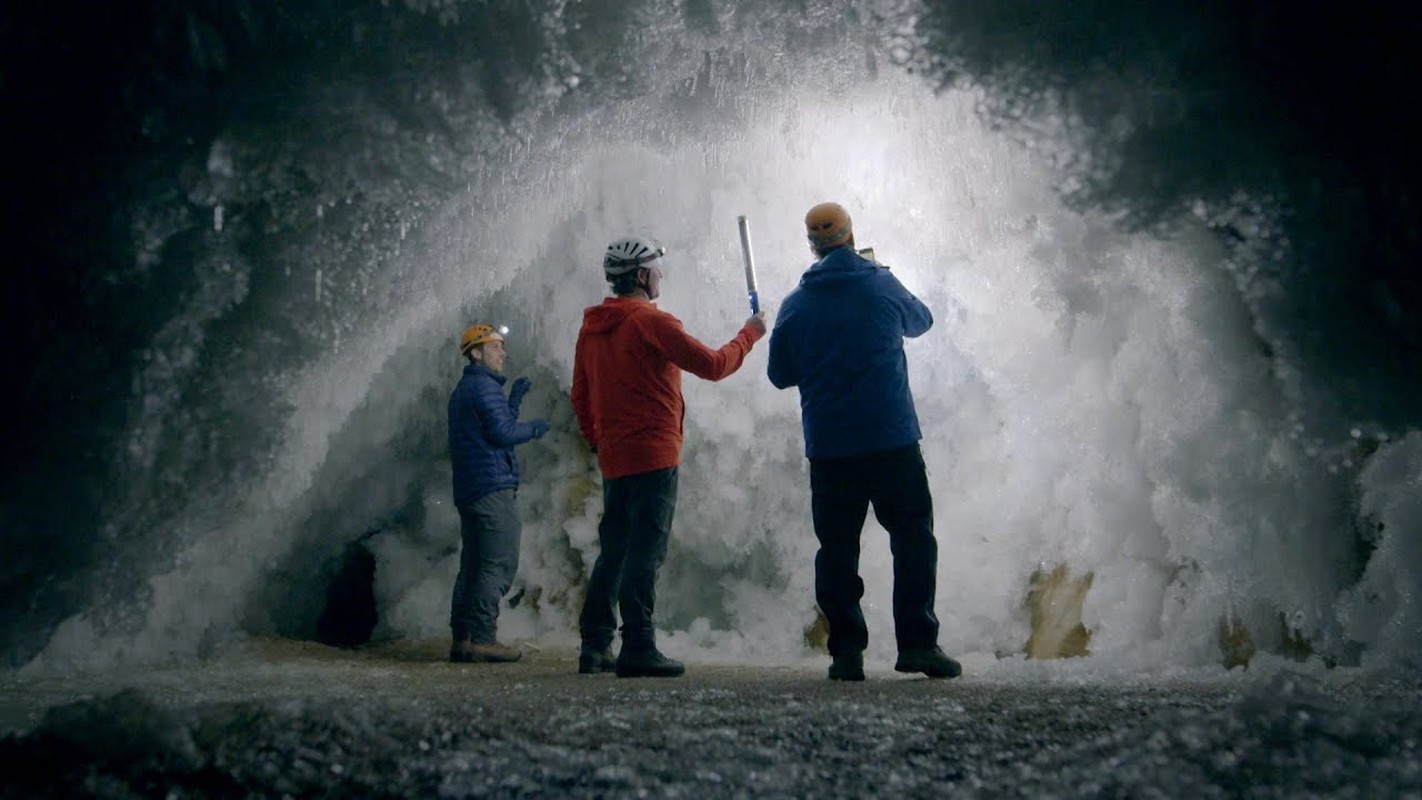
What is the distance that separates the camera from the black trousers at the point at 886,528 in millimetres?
3492

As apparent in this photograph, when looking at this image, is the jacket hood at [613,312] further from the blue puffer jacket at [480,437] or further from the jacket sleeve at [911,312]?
the blue puffer jacket at [480,437]

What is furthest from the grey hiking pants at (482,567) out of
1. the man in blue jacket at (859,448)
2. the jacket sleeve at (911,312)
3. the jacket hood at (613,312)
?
the jacket sleeve at (911,312)

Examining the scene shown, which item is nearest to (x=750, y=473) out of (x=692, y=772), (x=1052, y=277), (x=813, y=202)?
(x=813, y=202)

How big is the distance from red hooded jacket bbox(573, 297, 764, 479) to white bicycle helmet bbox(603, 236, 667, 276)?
13 centimetres

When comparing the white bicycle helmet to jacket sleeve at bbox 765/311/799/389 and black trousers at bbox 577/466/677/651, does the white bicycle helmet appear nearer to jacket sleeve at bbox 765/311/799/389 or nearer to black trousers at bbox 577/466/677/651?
jacket sleeve at bbox 765/311/799/389

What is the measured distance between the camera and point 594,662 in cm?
427

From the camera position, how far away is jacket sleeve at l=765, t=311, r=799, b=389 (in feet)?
12.5

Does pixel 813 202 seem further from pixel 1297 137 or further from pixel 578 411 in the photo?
pixel 1297 137

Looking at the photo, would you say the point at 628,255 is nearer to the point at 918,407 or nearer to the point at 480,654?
the point at 480,654

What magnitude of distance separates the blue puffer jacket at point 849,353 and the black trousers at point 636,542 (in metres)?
0.68

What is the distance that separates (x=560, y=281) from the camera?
683cm

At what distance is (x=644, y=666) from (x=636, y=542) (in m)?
0.48

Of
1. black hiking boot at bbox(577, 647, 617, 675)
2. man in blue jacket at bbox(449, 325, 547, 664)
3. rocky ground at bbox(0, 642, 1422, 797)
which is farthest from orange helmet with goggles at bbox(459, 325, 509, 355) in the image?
rocky ground at bbox(0, 642, 1422, 797)

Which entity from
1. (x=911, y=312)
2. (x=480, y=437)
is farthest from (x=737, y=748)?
(x=480, y=437)
